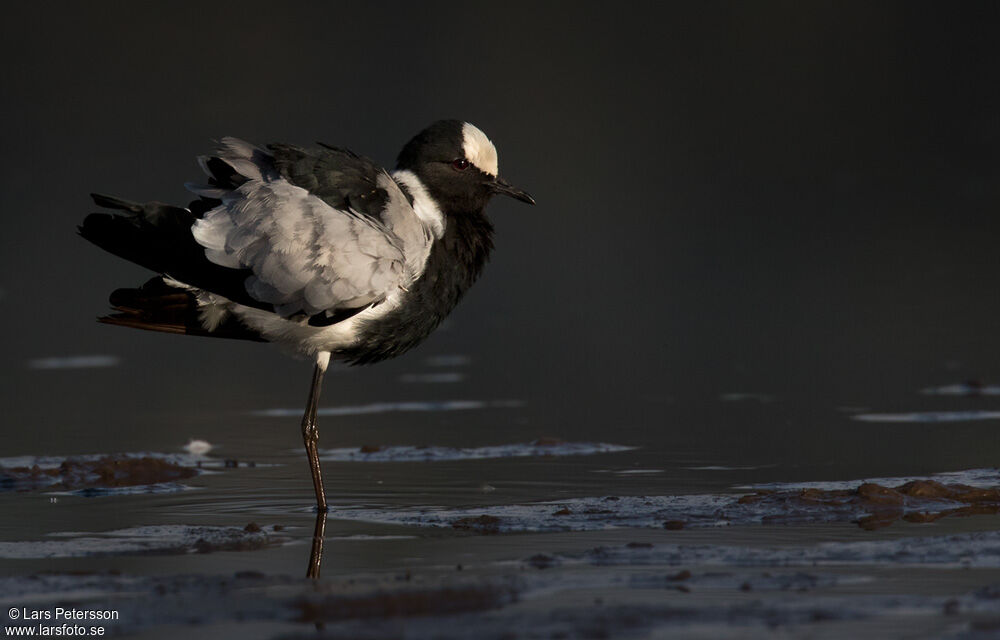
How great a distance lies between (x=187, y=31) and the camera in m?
19.4

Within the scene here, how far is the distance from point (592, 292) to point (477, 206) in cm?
563

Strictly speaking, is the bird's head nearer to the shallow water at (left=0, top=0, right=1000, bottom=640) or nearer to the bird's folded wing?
the bird's folded wing

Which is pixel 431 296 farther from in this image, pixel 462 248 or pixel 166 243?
pixel 166 243

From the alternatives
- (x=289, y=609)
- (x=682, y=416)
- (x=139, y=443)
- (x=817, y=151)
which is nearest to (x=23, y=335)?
(x=139, y=443)

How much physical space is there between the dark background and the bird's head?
1.35 m

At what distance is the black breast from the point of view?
23.7 ft

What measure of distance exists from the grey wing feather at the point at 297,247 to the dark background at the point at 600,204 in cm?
167

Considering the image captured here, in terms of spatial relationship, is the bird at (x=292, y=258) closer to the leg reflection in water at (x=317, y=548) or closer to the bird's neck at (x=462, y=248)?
the bird's neck at (x=462, y=248)

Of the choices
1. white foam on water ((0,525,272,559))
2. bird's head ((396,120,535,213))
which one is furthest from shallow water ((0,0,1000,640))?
bird's head ((396,120,535,213))

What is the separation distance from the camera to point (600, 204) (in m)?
16.7

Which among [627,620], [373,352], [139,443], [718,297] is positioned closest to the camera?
[627,620]

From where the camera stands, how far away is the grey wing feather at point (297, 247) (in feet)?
22.6

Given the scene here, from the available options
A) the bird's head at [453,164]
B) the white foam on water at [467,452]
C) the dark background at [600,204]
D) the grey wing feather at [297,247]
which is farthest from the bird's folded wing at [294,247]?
the dark background at [600,204]

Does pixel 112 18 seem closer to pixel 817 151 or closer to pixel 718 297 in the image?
pixel 817 151
